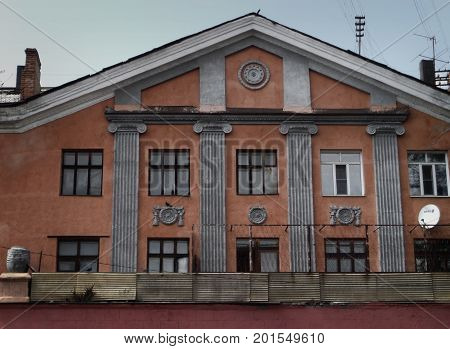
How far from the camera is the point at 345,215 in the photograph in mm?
24969

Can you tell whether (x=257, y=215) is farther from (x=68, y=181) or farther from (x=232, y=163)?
(x=68, y=181)

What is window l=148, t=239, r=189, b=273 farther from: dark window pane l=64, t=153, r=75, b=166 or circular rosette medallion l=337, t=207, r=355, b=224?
circular rosette medallion l=337, t=207, r=355, b=224

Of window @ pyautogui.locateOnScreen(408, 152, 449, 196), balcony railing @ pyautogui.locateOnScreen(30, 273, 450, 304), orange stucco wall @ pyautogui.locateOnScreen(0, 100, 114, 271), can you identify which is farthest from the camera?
window @ pyautogui.locateOnScreen(408, 152, 449, 196)

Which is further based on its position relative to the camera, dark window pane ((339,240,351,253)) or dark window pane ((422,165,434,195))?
dark window pane ((422,165,434,195))

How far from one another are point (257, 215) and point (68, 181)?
6.73 metres

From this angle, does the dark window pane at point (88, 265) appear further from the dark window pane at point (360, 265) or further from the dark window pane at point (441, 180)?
the dark window pane at point (441, 180)

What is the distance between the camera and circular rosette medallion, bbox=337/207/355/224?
981 inches

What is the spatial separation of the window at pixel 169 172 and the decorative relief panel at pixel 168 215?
1.94 feet

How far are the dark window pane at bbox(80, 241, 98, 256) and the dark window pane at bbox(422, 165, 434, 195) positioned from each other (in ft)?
38.6

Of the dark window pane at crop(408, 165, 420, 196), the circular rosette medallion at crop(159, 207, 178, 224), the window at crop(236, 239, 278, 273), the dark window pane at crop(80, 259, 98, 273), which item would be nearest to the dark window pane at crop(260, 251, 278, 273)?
the window at crop(236, 239, 278, 273)

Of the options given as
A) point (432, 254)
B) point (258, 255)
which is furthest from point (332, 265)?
point (432, 254)

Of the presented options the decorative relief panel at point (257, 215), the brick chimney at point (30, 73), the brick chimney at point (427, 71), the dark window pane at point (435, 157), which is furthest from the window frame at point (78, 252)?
the brick chimney at point (427, 71)

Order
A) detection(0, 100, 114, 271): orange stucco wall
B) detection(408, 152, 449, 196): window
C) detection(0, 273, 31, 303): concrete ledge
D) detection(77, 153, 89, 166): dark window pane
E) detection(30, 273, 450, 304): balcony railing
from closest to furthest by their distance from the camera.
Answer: detection(0, 273, 31, 303): concrete ledge
detection(30, 273, 450, 304): balcony railing
detection(0, 100, 114, 271): orange stucco wall
detection(77, 153, 89, 166): dark window pane
detection(408, 152, 449, 196): window

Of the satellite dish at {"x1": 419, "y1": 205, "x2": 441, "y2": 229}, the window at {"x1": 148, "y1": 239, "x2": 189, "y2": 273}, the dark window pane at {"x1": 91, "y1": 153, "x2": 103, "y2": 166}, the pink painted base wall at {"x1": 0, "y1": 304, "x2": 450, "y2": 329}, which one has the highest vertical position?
the dark window pane at {"x1": 91, "y1": 153, "x2": 103, "y2": 166}
